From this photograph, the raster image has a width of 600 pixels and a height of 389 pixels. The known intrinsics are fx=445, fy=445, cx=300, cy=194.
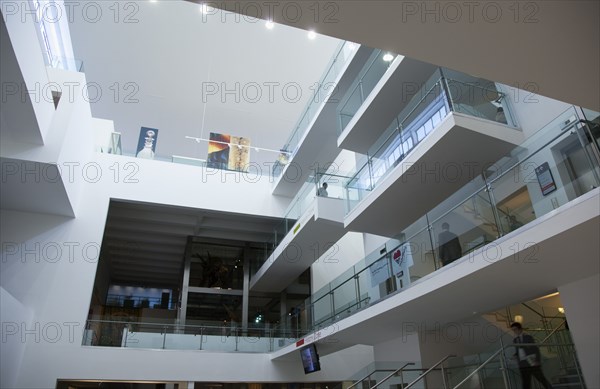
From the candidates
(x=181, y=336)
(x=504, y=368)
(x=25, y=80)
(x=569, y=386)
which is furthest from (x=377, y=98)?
(x=181, y=336)

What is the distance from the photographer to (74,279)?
12156 millimetres

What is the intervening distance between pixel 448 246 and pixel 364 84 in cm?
508

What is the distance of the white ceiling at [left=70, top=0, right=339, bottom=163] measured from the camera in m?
15.1

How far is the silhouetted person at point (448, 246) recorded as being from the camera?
608 centimetres

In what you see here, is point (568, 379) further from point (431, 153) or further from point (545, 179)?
point (431, 153)

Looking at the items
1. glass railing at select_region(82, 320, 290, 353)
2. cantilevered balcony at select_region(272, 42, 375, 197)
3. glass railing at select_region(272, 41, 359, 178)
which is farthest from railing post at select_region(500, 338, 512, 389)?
glass railing at select_region(82, 320, 290, 353)

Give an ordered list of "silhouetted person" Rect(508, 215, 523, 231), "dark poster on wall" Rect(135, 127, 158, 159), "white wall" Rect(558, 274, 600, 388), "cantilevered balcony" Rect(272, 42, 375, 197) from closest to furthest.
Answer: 1. "silhouetted person" Rect(508, 215, 523, 231)
2. "white wall" Rect(558, 274, 600, 388)
3. "cantilevered balcony" Rect(272, 42, 375, 197)
4. "dark poster on wall" Rect(135, 127, 158, 159)

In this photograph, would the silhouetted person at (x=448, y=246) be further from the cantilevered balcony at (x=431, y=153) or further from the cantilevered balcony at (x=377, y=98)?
the cantilevered balcony at (x=377, y=98)

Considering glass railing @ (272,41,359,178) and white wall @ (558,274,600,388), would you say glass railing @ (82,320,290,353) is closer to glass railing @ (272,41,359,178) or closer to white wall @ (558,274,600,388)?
glass railing @ (272,41,359,178)

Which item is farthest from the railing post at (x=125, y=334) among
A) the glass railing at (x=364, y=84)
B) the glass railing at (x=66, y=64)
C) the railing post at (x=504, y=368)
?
the railing post at (x=504, y=368)

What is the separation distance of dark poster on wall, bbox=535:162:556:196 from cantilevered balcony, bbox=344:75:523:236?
6.34ft

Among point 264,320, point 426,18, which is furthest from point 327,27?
point 264,320

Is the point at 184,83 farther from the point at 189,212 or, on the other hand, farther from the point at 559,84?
the point at 559,84

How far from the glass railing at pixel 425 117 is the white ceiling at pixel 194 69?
590 cm
